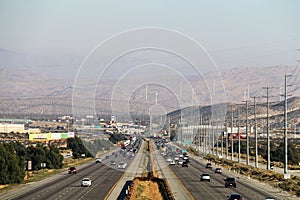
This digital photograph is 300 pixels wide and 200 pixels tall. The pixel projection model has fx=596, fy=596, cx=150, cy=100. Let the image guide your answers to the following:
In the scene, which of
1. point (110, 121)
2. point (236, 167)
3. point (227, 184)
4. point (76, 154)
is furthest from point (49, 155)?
point (110, 121)

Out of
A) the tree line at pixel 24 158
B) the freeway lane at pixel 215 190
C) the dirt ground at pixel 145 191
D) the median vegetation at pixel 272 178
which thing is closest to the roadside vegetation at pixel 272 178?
the median vegetation at pixel 272 178

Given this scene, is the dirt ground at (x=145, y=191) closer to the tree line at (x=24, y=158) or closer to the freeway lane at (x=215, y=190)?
the freeway lane at (x=215, y=190)

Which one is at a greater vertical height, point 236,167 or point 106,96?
point 106,96

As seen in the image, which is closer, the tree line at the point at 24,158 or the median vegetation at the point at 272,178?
the median vegetation at the point at 272,178

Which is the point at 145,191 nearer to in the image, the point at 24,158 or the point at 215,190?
the point at 215,190

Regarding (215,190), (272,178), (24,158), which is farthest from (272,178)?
(24,158)

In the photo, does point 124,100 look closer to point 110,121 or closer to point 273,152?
point 110,121

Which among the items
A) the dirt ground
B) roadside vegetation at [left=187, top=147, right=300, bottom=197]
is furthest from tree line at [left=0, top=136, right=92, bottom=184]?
the dirt ground

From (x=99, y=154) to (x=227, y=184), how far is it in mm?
27682

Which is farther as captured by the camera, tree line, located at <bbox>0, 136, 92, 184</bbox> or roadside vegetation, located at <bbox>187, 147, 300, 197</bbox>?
tree line, located at <bbox>0, 136, 92, 184</bbox>

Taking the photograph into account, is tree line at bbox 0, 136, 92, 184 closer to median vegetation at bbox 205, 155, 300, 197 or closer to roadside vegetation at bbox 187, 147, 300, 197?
roadside vegetation at bbox 187, 147, 300, 197

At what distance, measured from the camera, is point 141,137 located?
62.8 m

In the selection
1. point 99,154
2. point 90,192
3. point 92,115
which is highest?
point 92,115

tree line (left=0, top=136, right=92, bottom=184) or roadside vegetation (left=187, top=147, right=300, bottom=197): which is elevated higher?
tree line (left=0, top=136, right=92, bottom=184)
